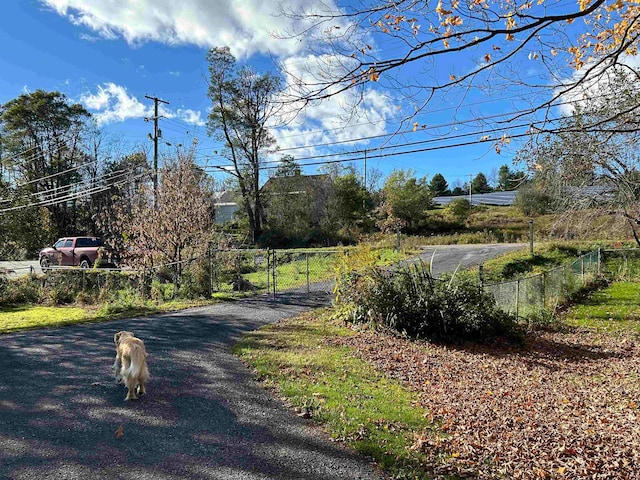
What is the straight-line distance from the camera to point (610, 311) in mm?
11992

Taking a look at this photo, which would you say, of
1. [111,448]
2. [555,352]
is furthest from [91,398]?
[555,352]

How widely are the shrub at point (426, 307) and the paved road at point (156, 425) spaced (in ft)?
11.1

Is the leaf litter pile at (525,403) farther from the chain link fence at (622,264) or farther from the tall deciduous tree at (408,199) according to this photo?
the tall deciduous tree at (408,199)

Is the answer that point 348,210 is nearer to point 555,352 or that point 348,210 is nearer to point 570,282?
point 570,282

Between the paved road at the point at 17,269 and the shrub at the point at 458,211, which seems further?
the shrub at the point at 458,211

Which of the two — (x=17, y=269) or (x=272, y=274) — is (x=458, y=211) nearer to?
(x=272, y=274)

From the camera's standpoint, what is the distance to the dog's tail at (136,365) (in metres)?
4.35

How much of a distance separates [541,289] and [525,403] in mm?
7463

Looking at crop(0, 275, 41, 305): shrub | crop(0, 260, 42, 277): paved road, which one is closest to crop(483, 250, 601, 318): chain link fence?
crop(0, 275, 41, 305): shrub

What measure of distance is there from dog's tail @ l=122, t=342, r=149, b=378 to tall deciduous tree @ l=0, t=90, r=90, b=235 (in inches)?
1282

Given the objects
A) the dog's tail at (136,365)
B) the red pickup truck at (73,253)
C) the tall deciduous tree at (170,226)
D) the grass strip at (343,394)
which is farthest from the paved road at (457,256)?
the red pickup truck at (73,253)

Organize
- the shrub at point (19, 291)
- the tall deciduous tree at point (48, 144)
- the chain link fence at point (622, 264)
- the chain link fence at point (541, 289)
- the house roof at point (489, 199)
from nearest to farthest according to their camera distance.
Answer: the chain link fence at point (541, 289), the shrub at point (19, 291), the chain link fence at point (622, 264), the tall deciduous tree at point (48, 144), the house roof at point (489, 199)

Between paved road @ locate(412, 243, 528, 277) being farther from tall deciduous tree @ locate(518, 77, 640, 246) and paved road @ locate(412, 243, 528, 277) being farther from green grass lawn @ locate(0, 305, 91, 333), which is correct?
green grass lawn @ locate(0, 305, 91, 333)

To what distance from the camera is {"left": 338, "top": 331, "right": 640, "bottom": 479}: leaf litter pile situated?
3484 mm
